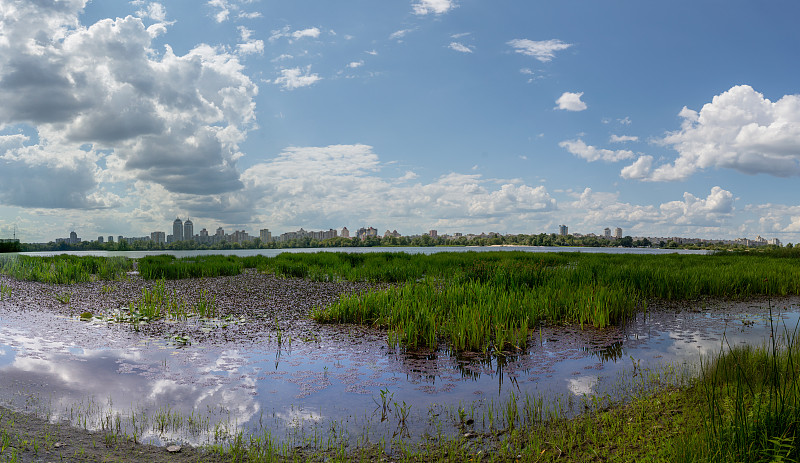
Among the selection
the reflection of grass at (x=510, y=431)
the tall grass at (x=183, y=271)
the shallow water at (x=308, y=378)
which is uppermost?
the tall grass at (x=183, y=271)

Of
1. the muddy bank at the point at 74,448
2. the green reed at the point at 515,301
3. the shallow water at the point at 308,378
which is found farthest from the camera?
the green reed at the point at 515,301

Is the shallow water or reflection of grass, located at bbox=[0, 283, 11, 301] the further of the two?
reflection of grass, located at bbox=[0, 283, 11, 301]

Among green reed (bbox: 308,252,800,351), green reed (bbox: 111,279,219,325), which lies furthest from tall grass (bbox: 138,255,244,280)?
green reed (bbox: 308,252,800,351)

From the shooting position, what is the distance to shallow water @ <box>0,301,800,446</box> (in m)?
4.91

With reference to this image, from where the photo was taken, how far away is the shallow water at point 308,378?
491cm

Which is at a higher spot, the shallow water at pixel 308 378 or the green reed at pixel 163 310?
the green reed at pixel 163 310

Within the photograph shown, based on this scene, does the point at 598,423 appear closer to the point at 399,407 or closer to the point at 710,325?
the point at 399,407


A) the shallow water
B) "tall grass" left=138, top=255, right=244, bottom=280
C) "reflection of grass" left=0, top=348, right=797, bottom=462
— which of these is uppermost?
"tall grass" left=138, top=255, right=244, bottom=280

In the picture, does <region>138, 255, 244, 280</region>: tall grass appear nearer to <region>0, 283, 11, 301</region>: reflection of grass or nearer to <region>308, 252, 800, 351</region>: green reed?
<region>0, 283, 11, 301</region>: reflection of grass

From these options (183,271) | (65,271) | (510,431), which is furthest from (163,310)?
(65,271)

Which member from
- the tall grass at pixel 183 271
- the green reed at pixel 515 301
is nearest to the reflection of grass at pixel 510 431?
the green reed at pixel 515 301

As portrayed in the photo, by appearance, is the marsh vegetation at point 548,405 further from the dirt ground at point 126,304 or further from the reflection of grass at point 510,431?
the dirt ground at point 126,304

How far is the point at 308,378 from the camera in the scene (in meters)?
6.46

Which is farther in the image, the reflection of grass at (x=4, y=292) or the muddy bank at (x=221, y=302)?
the reflection of grass at (x=4, y=292)
